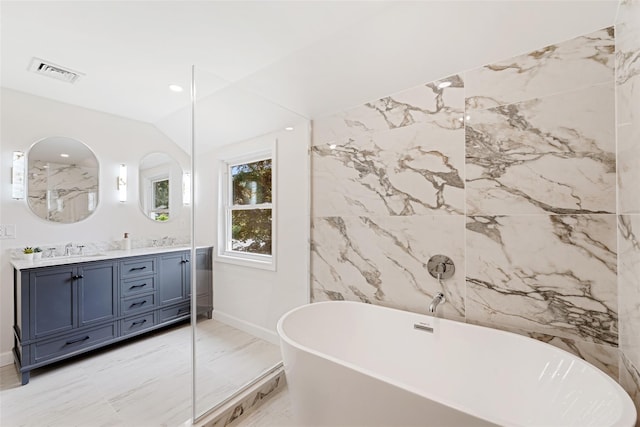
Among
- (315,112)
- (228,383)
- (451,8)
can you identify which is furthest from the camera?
(315,112)

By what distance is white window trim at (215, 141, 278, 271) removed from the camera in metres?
2.11

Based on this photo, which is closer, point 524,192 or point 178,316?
point 524,192

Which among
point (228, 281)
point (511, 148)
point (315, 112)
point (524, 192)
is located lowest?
point (228, 281)

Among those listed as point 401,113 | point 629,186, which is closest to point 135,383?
point 401,113

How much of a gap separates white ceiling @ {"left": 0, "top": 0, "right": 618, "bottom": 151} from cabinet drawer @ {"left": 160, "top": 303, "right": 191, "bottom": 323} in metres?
2.05

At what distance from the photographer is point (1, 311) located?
2359mm

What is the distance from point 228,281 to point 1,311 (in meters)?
2.14

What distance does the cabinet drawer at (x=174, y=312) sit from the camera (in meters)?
2.92

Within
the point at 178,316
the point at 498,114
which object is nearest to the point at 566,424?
the point at 498,114

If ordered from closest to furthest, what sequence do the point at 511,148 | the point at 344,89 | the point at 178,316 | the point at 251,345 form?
1. the point at 511,148
2. the point at 344,89
3. the point at 251,345
4. the point at 178,316

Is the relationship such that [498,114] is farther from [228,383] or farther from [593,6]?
[228,383]

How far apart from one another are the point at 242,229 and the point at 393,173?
4.29ft

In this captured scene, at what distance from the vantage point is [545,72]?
1493 millimetres

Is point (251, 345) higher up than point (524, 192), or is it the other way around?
point (524, 192)
